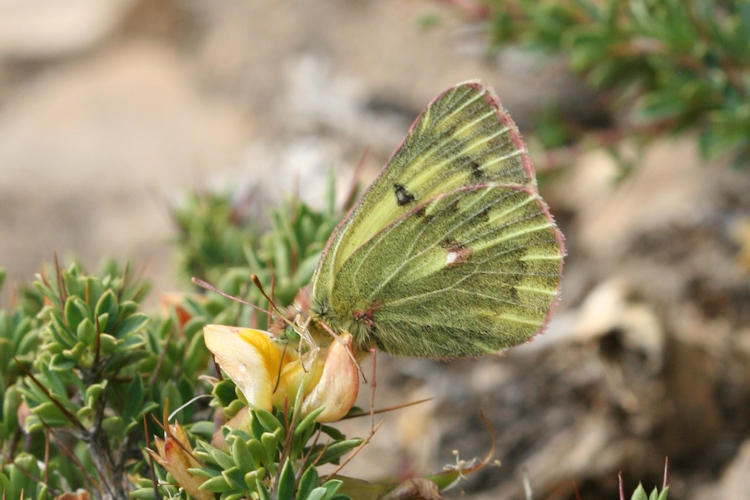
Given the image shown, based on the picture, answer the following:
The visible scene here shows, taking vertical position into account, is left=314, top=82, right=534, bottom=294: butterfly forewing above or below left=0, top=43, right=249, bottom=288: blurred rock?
above

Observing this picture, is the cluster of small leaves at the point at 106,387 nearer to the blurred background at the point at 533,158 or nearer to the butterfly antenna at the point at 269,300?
the butterfly antenna at the point at 269,300

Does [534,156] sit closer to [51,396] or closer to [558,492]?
[558,492]

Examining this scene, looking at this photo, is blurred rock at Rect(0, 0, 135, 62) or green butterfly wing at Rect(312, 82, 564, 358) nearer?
green butterfly wing at Rect(312, 82, 564, 358)

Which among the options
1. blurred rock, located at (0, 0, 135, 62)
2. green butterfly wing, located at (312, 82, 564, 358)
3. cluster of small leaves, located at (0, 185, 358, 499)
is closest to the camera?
cluster of small leaves, located at (0, 185, 358, 499)

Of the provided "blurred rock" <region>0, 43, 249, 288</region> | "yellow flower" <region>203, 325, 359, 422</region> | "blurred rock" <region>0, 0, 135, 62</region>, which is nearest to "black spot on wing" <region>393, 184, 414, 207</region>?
"yellow flower" <region>203, 325, 359, 422</region>

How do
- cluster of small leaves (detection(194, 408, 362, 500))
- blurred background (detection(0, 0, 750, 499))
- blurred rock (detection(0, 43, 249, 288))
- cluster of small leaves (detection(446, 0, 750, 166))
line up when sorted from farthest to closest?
blurred rock (detection(0, 43, 249, 288)) → blurred background (detection(0, 0, 750, 499)) → cluster of small leaves (detection(446, 0, 750, 166)) → cluster of small leaves (detection(194, 408, 362, 500))

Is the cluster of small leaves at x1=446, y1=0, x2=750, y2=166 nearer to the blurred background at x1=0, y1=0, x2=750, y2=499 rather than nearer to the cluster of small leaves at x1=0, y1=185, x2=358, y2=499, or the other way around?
the blurred background at x1=0, y1=0, x2=750, y2=499
